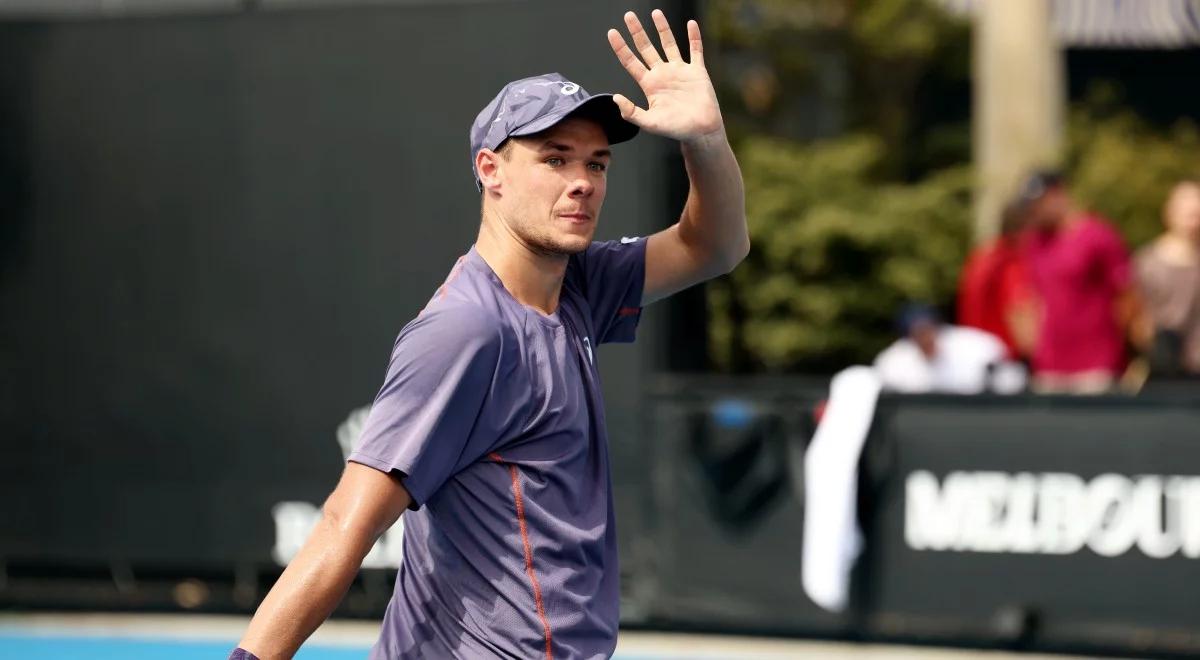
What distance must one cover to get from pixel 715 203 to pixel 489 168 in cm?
57

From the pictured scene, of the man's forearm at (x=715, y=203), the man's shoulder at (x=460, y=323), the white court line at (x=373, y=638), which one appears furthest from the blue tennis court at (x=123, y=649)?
the man's shoulder at (x=460, y=323)

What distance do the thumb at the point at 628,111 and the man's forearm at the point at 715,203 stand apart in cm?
21

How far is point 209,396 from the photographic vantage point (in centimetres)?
973

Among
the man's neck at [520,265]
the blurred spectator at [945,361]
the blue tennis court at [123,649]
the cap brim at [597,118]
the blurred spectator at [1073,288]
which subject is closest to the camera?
the cap brim at [597,118]

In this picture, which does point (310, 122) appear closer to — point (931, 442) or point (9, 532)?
point (9, 532)

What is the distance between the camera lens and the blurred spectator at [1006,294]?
392 inches

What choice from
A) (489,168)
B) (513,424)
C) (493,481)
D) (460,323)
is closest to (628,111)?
(489,168)

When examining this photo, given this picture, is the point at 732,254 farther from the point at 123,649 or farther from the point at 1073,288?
the point at 123,649

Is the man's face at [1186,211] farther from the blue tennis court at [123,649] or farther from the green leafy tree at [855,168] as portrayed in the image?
the green leafy tree at [855,168]

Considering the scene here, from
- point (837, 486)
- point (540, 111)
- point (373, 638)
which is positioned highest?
point (540, 111)

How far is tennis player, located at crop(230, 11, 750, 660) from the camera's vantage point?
3740 mm

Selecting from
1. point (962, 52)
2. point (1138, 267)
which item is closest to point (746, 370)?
point (962, 52)

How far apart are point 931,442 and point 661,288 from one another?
15.0 feet

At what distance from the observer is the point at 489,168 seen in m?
4.07
